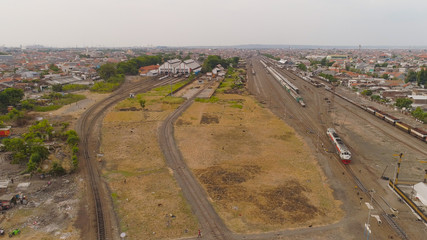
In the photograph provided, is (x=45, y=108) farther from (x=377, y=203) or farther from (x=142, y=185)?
(x=377, y=203)

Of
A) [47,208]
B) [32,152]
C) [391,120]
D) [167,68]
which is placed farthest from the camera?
[167,68]

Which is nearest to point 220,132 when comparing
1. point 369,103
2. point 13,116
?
point 13,116

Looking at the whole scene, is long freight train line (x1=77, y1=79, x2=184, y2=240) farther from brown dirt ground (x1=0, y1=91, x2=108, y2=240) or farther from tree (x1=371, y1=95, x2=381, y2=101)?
tree (x1=371, y1=95, x2=381, y2=101)

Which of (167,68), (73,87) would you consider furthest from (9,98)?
(167,68)

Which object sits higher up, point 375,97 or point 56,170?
point 375,97

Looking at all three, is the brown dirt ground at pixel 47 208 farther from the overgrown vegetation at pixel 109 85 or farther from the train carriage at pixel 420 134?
the overgrown vegetation at pixel 109 85

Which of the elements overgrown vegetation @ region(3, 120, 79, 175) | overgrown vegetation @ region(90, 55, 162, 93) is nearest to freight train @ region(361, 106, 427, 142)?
overgrown vegetation @ region(3, 120, 79, 175)

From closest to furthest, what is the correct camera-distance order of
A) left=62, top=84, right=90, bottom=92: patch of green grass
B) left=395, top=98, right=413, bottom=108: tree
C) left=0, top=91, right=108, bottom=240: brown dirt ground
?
1. left=0, top=91, right=108, bottom=240: brown dirt ground
2. left=395, top=98, right=413, bottom=108: tree
3. left=62, top=84, right=90, bottom=92: patch of green grass
